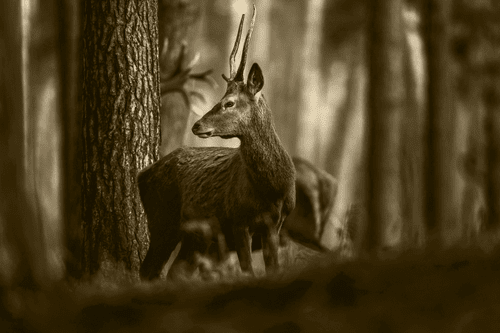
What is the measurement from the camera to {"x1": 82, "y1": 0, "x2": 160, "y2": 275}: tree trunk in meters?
6.56

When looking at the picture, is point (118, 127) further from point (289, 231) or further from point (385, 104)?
point (385, 104)

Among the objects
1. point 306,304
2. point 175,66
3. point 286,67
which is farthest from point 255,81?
point 286,67

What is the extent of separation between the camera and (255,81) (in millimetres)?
5457

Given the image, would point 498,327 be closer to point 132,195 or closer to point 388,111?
point 132,195

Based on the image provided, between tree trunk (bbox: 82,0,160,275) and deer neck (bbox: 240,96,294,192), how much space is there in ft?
4.62

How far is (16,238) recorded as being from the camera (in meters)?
3.66

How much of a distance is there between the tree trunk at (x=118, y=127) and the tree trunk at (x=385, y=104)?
6747 mm

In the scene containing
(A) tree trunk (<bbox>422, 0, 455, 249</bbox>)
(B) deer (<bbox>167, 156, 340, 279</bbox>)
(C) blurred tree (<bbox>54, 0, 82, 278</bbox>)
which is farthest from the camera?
(A) tree trunk (<bbox>422, 0, 455, 249</bbox>)

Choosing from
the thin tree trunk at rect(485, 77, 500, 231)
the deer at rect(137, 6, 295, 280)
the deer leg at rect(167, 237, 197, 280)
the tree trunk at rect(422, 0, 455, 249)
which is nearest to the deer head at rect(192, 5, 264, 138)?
the deer at rect(137, 6, 295, 280)

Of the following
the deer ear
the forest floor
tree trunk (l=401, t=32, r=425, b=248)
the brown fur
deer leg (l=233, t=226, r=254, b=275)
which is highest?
the deer ear

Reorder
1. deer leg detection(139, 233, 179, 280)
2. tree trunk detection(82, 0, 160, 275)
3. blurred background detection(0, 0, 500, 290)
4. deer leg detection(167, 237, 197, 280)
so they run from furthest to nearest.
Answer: blurred background detection(0, 0, 500, 290) → tree trunk detection(82, 0, 160, 275) → deer leg detection(139, 233, 179, 280) → deer leg detection(167, 237, 197, 280)

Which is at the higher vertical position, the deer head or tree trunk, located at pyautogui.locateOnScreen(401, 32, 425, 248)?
the deer head

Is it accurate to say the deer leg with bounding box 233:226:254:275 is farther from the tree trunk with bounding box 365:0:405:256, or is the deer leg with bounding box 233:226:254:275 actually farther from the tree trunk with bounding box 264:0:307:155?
the tree trunk with bounding box 264:0:307:155

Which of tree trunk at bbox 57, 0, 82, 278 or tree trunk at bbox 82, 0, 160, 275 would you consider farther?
tree trunk at bbox 57, 0, 82, 278
